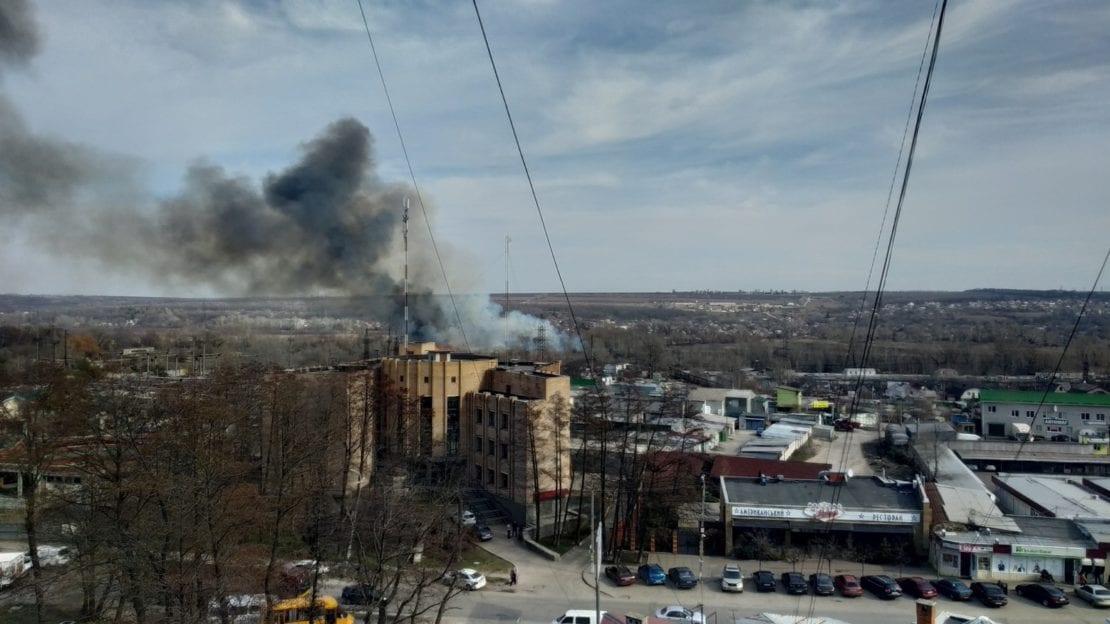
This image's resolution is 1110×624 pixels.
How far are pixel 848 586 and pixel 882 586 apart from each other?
0.43m

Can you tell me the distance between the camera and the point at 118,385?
1032 centimetres

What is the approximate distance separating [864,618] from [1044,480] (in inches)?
314

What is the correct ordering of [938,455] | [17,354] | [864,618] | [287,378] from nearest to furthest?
[864,618] < [287,378] < [938,455] < [17,354]

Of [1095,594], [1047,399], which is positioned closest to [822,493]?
[1095,594]

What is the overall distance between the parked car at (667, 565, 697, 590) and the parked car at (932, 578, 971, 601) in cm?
314

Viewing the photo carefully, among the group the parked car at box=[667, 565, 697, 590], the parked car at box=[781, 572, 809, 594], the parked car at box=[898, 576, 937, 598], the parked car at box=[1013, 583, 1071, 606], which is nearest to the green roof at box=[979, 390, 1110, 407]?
the parked car at box=[1013, 583, 1071, 606]

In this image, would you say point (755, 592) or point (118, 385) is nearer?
point (755, 592)

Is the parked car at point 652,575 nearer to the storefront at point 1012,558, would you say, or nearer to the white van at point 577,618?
the white van at point 577,618

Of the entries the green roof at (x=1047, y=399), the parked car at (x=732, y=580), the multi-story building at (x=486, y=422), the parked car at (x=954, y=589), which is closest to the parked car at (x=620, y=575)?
the parked car at (x=732, y=580)

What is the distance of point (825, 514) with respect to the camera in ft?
35.0

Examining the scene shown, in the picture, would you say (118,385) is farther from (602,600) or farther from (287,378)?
(602,600)

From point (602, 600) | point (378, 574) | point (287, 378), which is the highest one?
point (287, 378)

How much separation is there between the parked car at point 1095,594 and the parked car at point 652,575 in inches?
207

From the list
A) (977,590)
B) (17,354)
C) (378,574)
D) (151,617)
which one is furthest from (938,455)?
(17,354)
